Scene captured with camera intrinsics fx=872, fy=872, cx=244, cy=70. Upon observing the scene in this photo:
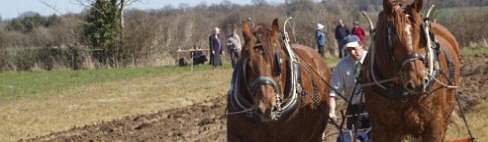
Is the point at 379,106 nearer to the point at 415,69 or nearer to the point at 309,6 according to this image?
the point at 415,69

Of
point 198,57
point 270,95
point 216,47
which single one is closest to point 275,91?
point 270,95

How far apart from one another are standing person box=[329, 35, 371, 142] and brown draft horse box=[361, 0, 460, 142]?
2.67 feet

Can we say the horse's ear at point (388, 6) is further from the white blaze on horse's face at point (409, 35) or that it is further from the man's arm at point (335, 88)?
the man's arm at point (335, 88)

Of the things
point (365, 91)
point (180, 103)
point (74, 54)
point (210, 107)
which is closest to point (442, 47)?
point (365, 91)

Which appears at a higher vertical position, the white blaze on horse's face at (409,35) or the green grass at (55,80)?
the white blaze on horse's face at (409,35)

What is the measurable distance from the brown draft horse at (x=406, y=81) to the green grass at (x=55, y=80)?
60.7 ft

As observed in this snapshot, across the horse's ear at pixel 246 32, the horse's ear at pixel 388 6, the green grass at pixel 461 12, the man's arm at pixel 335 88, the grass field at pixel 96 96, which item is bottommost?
the grass field at pixel 96 96

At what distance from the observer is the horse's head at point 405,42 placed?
6.88 meters

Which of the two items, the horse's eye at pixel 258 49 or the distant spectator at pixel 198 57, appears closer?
the horse's eye at pixel 258 49

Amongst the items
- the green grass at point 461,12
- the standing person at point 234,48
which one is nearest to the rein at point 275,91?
the standing person at point 234,48

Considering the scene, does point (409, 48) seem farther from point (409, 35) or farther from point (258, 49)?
point (258, 49)

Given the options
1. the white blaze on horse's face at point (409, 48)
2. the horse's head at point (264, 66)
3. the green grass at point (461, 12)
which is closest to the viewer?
the white blaze on horse's face at point (409, 48)

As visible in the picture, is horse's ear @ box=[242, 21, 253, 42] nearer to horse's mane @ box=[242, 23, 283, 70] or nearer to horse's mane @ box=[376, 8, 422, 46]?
horse's mane @ box=[242, 23, 283, 70]

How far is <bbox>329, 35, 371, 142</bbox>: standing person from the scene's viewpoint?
8.69 metres
